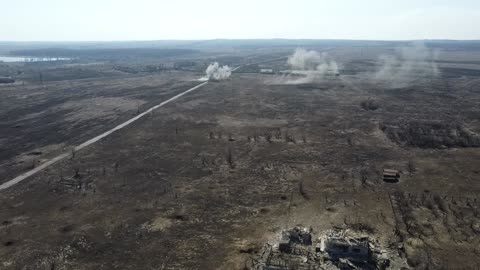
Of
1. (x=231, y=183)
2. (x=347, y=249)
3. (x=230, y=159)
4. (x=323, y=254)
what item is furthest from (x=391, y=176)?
(x=323, y=254)

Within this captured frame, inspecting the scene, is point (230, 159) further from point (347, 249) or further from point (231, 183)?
point (347, 249)

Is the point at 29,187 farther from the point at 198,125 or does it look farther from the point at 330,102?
the point at 330,102

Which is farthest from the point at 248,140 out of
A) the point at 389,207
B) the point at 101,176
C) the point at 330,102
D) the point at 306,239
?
the point at 330,102

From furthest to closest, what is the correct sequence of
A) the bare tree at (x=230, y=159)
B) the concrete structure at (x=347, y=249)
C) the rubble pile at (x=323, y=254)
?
→ the bare tree at (x=230, y=159) < the concrete structure at (x=347, y=249) < the rubble pile at (x=323, y=254)

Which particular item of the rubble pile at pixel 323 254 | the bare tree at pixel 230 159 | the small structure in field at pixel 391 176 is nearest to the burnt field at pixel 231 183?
the bare tree at pixel 230 159

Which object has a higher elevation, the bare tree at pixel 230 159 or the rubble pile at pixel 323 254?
the bare tree at pixel 230 159

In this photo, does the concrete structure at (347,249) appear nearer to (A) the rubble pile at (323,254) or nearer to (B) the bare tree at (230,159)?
(A) the rubble pile at (323,254)
